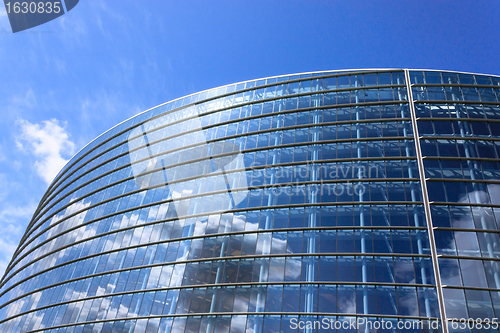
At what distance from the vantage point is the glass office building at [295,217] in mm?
27875

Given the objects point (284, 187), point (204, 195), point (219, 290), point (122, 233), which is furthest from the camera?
point (122, 233)

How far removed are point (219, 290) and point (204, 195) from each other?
9842 mm

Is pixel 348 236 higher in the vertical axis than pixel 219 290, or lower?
higher

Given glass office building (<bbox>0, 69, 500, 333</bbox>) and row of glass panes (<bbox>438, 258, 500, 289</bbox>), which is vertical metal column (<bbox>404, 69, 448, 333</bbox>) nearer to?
glass office building (<bbox>0, 69, 500, 333</bbox>)

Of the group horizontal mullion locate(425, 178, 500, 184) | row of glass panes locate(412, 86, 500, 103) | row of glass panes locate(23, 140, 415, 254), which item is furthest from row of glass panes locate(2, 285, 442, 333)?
row of glass panes locate(412, 86, 500, 103)

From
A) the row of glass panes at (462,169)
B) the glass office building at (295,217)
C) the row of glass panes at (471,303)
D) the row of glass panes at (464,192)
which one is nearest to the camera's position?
the row of glass panes at (471,303)

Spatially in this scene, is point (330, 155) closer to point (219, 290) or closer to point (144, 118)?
point (219, 290)

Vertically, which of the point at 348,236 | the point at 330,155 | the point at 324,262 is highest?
the point at 330,155

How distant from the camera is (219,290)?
102 ft

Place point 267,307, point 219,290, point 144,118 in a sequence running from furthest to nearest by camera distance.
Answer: point 144,118
point 219,290
point 267,307

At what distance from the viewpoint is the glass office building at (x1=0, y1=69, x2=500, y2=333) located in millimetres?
27875

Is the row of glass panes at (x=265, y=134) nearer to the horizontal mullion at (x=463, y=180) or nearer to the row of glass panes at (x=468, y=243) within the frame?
the horizontal mullion at (x=463, y=180)

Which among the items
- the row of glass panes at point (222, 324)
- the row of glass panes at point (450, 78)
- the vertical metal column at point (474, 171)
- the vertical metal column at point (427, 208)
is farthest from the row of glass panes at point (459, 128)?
the row of glass panes at point (222, 324)

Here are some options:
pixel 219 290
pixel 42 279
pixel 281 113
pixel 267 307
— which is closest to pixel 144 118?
pixel 281 113
